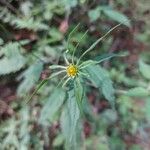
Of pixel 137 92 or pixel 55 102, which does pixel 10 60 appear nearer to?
pixel 55 102

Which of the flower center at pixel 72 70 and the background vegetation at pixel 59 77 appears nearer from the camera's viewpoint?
the flower center at pixel 72 70

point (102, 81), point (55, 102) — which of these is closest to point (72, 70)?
point (102, 81)

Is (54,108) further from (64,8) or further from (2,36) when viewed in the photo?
(64,8)

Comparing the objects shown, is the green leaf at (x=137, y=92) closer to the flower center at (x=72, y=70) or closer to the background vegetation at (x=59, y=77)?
the background vegetation at (x=59, y=77)

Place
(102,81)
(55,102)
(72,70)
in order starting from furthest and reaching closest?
(55,102), (102,81), (72,70)

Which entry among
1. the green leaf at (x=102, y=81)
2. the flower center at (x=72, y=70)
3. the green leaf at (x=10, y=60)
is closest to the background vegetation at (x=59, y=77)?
the green leaf at (x=10, y=60)

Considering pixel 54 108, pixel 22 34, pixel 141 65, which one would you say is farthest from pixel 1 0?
pixel 141 65
